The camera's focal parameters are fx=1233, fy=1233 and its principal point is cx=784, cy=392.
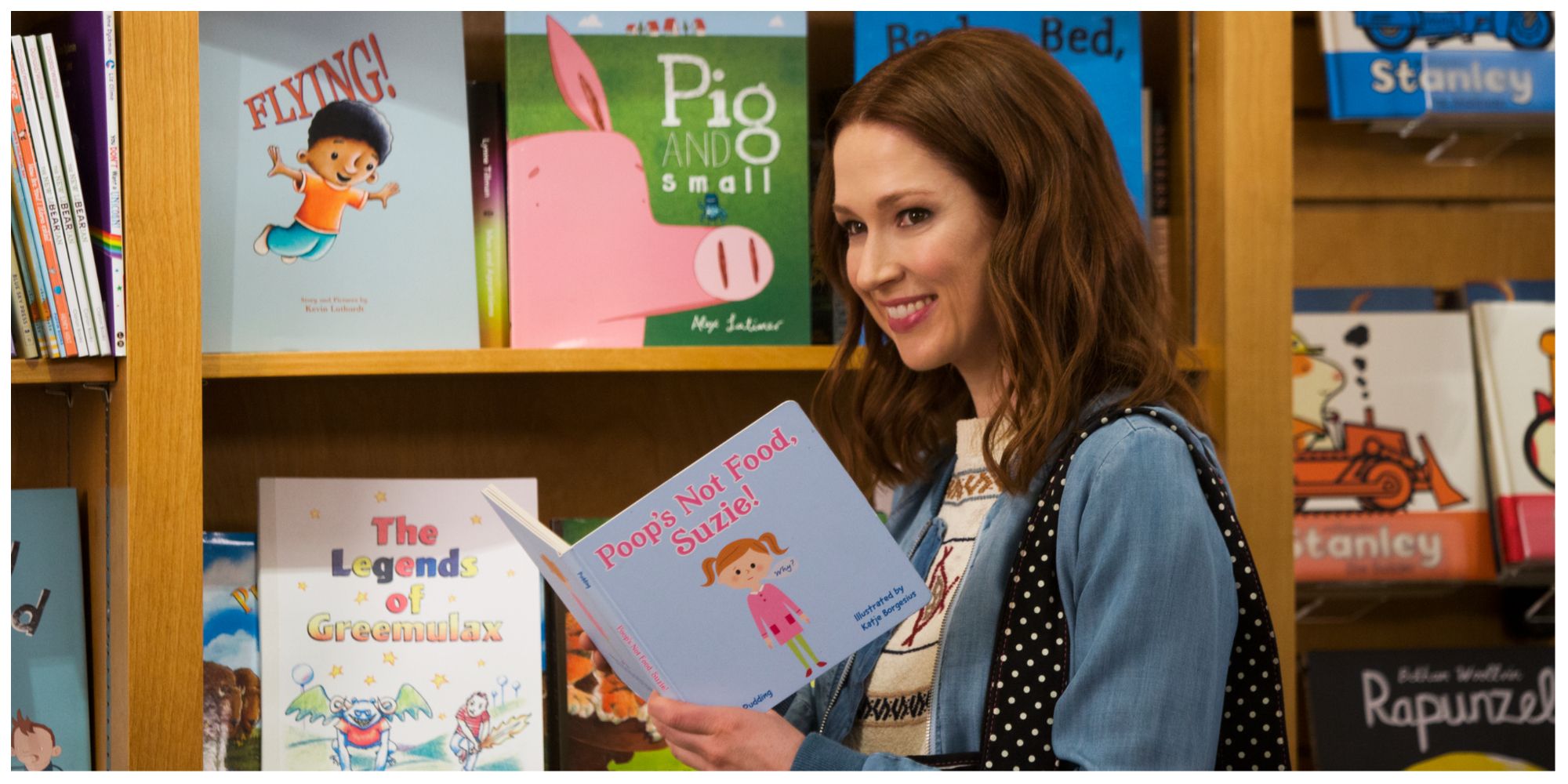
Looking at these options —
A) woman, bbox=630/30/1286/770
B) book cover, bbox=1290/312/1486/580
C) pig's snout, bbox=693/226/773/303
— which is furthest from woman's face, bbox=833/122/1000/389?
book cover, bbox=1290/312/1486/580

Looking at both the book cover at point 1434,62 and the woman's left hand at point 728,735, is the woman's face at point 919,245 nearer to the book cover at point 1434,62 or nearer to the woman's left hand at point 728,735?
the woman's left hand at point 728,735

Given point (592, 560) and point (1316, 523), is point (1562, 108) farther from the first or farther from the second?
point (592, 560)

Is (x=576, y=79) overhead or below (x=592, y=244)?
overhead

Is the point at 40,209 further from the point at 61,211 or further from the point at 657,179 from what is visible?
the point at 657,179

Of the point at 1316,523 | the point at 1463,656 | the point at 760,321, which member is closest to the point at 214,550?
the point at 760,321

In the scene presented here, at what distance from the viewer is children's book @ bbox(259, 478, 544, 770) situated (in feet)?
4.56

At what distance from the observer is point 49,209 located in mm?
1188

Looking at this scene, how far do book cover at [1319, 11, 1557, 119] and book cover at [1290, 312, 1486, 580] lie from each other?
0.88 ft

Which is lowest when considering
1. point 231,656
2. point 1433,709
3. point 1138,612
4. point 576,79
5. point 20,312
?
point 1433,709

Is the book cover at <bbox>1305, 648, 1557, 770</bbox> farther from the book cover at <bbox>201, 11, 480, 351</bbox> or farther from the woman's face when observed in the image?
the book cover at <bbox>201, 11, 480, 351</bbox>

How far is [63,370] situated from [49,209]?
156 millimetres

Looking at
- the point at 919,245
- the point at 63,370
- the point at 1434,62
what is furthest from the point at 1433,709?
the point at 63,370

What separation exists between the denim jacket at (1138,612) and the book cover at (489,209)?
0.64 m

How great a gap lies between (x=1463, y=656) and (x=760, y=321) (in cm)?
103
